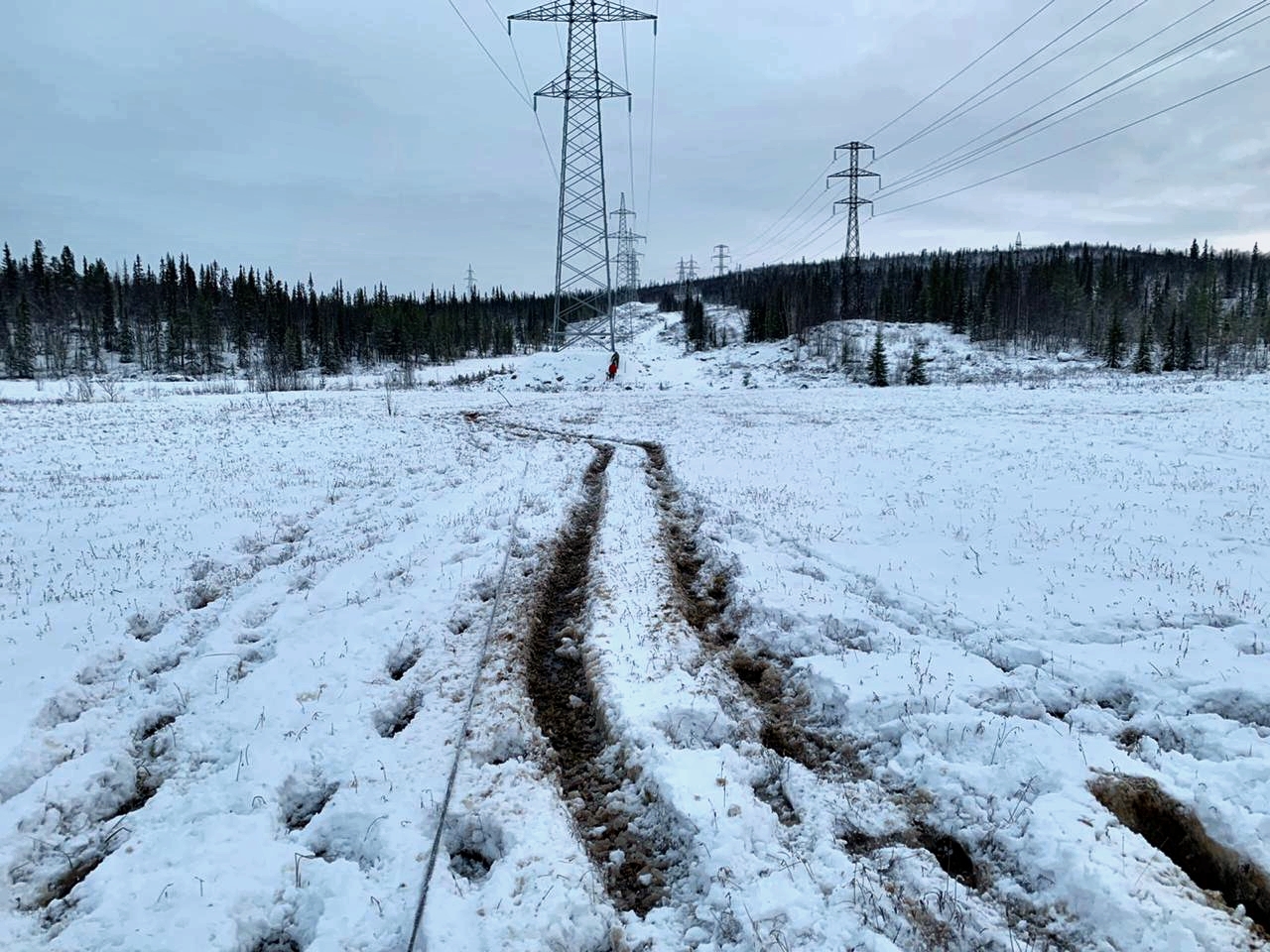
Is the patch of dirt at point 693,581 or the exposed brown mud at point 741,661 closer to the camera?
the exposed brown mud at point 741,661

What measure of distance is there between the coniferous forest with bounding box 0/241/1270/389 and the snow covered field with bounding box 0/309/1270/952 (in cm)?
7791

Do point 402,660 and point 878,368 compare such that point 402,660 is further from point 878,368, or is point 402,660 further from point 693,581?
point 878,368

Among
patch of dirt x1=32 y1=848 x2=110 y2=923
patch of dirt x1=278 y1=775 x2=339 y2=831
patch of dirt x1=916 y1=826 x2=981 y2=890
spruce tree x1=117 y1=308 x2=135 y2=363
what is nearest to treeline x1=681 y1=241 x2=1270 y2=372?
patch of dirt x1=916 y1=826 x2=981 y2=890

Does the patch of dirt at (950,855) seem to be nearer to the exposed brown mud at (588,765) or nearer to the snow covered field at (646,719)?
the snow covered field at (646,719)

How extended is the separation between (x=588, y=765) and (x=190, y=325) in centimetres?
10998

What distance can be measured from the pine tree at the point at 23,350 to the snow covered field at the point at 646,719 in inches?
3486

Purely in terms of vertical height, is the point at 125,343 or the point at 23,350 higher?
the point at 125,343

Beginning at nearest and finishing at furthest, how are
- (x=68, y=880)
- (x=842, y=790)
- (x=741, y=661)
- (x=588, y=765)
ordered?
(x=68, y=880), (x=842, y=790), (x=588, y=765), (x=741, y=661)

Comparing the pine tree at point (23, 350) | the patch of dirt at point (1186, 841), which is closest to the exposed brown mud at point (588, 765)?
the patch of dirt at point (1186, 841)

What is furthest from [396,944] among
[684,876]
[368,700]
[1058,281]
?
[1058,281]

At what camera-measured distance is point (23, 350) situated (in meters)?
78.1

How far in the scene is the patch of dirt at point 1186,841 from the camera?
3.85 meters

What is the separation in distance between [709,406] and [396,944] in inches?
1324

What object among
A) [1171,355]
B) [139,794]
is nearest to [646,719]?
[139,794]
